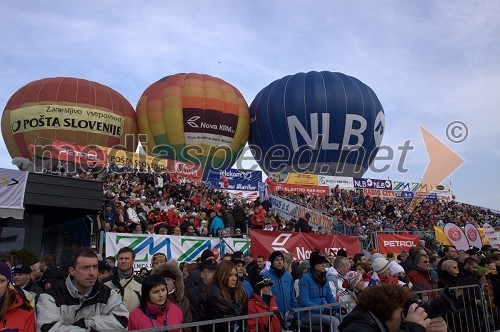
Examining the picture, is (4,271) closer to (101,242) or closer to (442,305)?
(442,305)

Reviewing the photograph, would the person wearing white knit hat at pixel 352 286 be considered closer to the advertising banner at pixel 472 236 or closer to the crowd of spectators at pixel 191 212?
the crowd of spectators at pixel 191 212

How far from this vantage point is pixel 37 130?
28375 millimetres

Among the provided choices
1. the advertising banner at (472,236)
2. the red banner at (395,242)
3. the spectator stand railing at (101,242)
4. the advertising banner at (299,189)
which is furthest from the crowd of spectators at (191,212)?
the advertising banner at (472,236)

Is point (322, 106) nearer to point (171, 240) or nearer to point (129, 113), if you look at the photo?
point (129, 113)

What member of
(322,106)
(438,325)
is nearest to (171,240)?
(438,325)

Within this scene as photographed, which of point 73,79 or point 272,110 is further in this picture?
point 272,110

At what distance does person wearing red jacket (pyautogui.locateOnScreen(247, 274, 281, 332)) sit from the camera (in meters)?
4.42

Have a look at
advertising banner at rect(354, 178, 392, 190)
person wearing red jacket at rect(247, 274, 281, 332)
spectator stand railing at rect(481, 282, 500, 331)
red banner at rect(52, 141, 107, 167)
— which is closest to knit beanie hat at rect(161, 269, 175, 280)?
person wearing red jacket at rect(247, 274, 281, 332)

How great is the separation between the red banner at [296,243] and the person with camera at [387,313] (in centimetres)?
822

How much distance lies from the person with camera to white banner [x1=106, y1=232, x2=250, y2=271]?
26.8 ft

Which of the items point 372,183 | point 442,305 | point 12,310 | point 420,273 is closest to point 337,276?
point 420,273

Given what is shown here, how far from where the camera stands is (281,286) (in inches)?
228

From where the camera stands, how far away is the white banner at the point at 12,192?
407 inches

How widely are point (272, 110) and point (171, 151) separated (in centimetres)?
970
